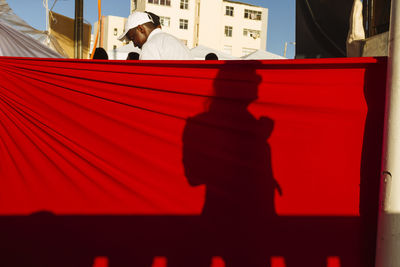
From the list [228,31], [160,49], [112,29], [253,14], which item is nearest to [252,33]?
[253,14]

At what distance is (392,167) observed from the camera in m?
1.92

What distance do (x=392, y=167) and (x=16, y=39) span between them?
181 inches

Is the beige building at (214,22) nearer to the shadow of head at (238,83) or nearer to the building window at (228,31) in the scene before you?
the building window at (228,31)

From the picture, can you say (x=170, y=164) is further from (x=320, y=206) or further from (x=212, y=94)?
(x=320, y=206)

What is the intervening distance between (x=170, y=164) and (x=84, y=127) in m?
0.74

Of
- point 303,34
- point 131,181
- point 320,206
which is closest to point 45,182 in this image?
point 131,181

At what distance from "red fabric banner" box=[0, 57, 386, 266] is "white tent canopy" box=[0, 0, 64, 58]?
180cm

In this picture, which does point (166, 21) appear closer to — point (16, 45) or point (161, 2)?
point (161, 2)

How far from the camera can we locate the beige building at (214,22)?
34750 mm

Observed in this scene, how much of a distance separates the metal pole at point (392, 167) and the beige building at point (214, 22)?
33792 mm

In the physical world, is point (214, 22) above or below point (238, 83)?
above

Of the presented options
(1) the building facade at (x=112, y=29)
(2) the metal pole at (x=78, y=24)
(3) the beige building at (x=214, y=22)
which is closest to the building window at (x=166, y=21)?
(3) the beige building at (x=214, y=22)

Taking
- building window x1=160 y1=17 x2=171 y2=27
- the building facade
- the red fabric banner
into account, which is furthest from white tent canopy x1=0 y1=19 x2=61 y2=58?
the building facade

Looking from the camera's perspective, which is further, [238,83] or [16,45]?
[16,45]
